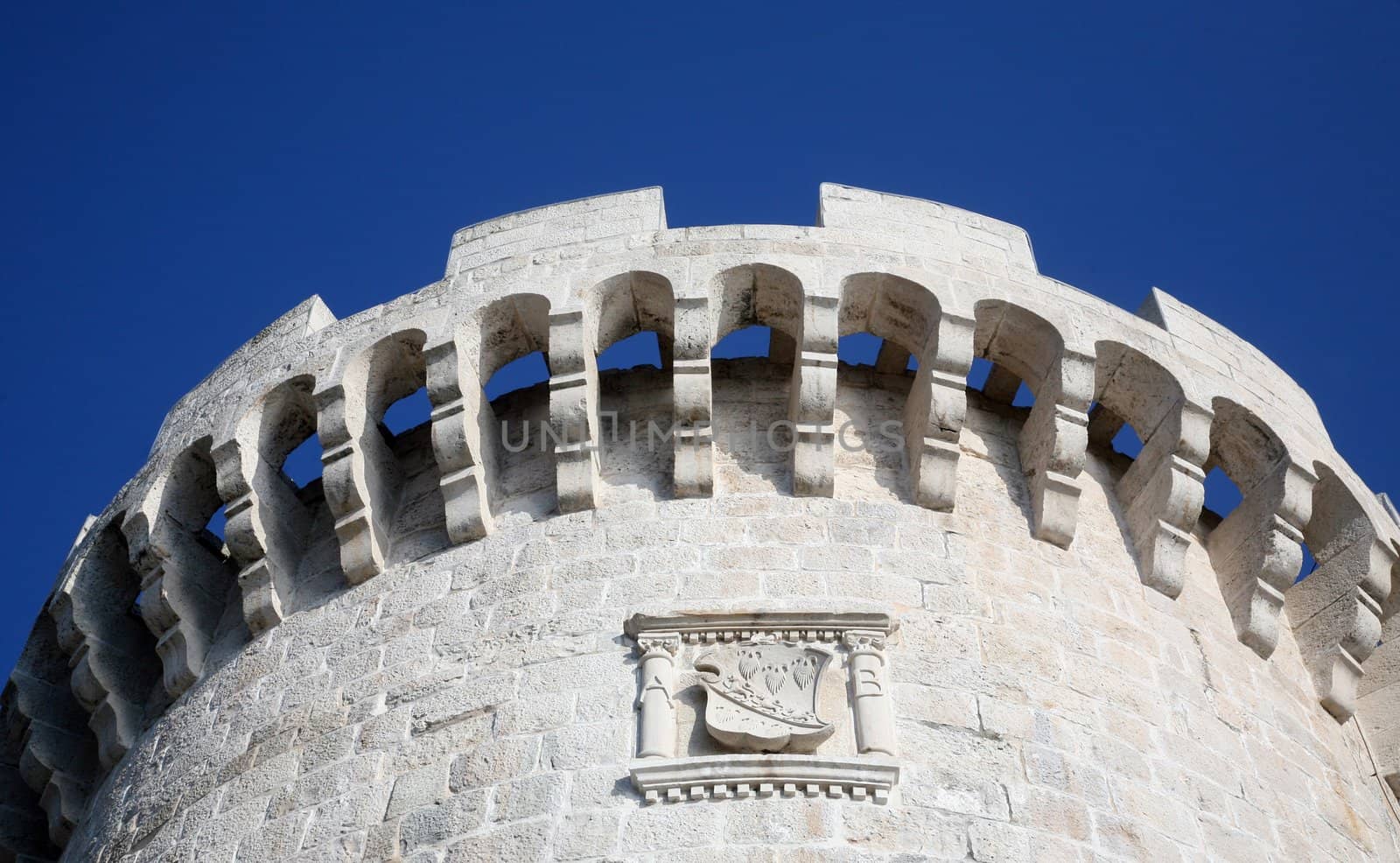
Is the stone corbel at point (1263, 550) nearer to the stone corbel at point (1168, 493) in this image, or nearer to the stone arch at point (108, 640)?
the stone corbel at point (1168, 493)

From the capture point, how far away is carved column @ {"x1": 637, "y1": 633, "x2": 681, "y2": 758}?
5.45 metres

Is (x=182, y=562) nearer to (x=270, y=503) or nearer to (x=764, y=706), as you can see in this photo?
(x=270, y=503)

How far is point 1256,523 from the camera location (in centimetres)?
732

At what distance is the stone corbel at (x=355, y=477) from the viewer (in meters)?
6.86

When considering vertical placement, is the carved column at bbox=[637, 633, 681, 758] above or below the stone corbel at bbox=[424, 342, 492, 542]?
below

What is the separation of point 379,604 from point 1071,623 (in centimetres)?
272

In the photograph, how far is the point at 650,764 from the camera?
534cm

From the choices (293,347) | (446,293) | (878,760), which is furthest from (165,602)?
(878,760)

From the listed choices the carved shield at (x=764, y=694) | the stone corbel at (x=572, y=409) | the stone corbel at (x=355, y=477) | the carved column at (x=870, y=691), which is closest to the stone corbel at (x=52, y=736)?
the stone corbel at (x=355, y=477)

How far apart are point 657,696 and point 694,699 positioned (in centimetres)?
13

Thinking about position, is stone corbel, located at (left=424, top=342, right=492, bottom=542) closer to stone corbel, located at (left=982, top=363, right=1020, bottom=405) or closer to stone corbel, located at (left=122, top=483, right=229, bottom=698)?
stone corbel, located at (left=122, top=483, right=229, bottom=698)

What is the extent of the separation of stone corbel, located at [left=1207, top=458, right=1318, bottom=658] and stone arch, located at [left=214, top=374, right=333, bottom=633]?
13.1 ft

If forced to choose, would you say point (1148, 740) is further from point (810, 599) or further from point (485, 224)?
point (485, 224)

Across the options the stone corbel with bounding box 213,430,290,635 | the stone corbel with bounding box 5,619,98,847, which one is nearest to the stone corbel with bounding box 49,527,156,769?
the stone corbel with bounding box 5,619,98,847
